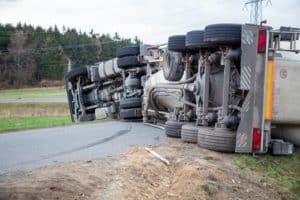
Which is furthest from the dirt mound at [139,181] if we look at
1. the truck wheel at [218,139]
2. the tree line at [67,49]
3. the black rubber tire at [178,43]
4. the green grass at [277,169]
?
the tree line at [67,49]

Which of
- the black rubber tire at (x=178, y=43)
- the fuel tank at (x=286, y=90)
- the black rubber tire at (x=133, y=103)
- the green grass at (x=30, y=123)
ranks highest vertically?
the black rubber tire at (x=178, y=43)

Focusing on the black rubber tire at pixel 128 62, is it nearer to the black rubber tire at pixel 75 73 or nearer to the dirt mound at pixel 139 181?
the black rubber tire at pixel 75 73

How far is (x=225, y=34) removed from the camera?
6.30 meters

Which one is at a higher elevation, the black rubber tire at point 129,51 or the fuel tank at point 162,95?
the black rubber tire at point 129,51

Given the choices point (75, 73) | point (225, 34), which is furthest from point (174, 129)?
point (75, 73)

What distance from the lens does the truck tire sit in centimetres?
709

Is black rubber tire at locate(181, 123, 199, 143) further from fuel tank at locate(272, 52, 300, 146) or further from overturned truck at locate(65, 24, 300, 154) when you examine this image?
fuel tank at locate(272, 52, 300, 146)

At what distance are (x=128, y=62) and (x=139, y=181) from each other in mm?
7852

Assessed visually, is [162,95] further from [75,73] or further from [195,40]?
[75,73]

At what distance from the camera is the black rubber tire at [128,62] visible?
12383 millimetres

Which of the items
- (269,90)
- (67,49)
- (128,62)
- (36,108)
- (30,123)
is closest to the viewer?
(269,90)

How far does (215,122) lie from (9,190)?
374cm

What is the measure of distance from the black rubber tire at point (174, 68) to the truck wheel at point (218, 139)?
7.43 ft

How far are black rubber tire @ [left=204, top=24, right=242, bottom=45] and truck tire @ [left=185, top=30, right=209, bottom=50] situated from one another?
0.57m
